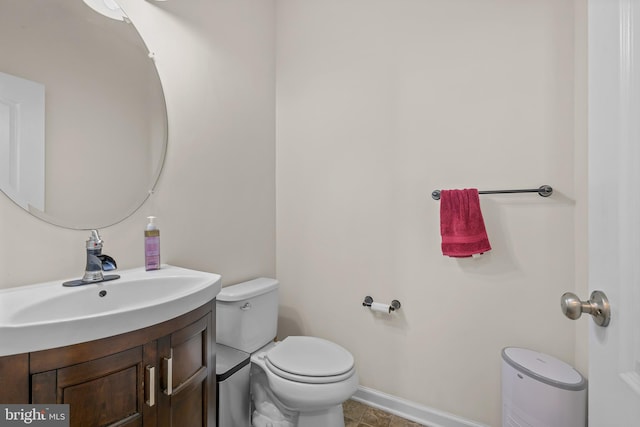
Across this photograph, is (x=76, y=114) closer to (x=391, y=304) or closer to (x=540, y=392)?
(x=391, y=304)

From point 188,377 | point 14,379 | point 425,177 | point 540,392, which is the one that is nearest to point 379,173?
point 425,177

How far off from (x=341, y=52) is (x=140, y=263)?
1.64m

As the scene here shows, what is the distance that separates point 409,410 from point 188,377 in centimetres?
129

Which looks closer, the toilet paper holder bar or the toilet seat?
the toilet seat

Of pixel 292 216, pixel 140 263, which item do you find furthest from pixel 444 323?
pixel 140 263

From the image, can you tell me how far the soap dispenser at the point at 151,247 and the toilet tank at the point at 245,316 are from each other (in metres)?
0.36

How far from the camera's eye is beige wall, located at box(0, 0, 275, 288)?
1.05 meters

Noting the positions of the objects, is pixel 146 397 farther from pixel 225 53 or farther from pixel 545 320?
pixel 225 53

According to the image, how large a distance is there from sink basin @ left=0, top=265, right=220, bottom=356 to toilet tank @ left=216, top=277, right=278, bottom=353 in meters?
0.34

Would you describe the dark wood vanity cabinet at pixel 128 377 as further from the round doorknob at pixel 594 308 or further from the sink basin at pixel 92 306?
the round doorknob at pixel 594 308

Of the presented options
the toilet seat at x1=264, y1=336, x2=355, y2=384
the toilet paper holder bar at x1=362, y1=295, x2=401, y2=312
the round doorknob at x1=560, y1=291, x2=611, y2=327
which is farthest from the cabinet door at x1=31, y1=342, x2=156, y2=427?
the toilet paper holder bar at x1=362, y1=295, x2=401, y2=312

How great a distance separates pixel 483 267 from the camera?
4.74 feet

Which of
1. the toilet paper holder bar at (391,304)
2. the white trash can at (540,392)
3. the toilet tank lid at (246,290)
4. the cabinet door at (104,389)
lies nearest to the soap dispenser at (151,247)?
the toilet tank lid at (246,290)

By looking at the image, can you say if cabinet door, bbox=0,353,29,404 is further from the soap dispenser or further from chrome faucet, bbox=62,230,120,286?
the soap dispenser
